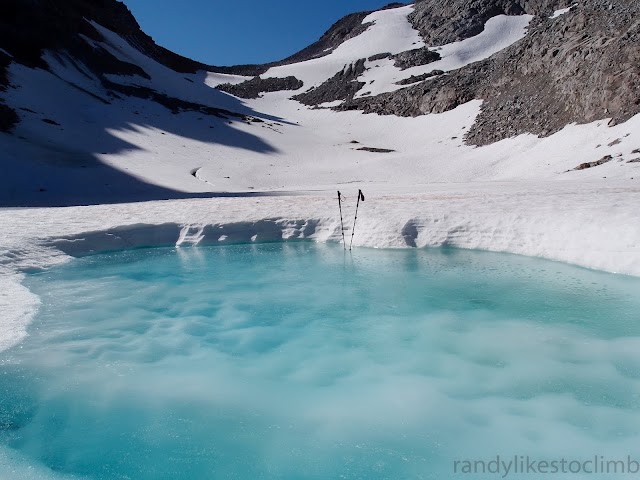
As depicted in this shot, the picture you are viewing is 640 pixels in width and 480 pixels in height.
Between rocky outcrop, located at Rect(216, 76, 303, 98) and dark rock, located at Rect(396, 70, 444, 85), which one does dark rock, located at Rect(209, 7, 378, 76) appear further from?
dark rock, located at Rect(396, 70, 444, 85)

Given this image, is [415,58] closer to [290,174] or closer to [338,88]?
[338,88]

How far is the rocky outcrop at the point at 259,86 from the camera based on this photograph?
71812 mm

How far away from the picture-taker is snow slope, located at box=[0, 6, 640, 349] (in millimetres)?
11102

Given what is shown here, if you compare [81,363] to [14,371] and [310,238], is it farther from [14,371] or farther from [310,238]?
[310,238]

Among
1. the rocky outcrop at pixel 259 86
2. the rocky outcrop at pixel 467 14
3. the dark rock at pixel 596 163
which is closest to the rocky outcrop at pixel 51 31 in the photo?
the rocky outcrop at pixel 259 86

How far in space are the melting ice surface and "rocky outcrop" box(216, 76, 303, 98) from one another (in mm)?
66882

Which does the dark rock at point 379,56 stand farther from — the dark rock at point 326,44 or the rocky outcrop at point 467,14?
the dark rock at point 326,44

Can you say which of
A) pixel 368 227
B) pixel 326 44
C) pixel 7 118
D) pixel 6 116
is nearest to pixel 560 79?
pixel 368 227

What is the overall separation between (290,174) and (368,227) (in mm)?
23407

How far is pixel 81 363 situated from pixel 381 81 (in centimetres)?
6209

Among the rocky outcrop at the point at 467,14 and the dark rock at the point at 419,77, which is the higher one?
the rocky outcrop at the point at 467,14

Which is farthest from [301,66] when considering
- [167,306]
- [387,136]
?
[167,306]

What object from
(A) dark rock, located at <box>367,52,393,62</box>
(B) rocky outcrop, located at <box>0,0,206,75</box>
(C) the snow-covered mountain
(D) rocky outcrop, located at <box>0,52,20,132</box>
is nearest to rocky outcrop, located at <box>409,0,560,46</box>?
(C) the snow-covered mountain

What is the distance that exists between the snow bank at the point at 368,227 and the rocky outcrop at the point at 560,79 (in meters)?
18.7
